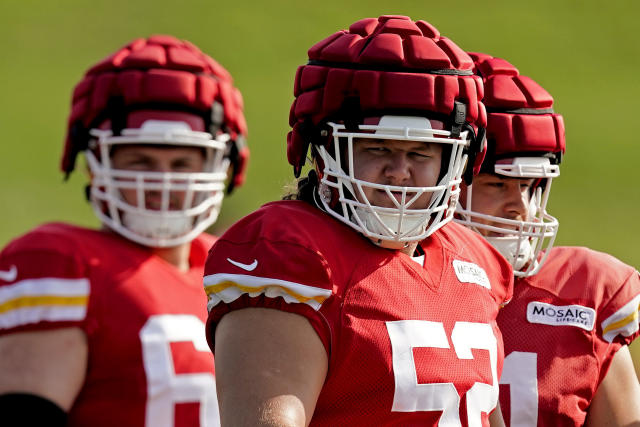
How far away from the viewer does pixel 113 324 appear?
3281mm

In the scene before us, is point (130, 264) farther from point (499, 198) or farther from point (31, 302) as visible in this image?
point (499, 198)

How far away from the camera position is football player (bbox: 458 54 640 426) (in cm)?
306

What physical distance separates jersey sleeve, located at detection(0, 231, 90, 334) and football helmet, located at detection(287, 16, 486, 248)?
959mm

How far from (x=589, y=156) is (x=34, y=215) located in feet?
23.2

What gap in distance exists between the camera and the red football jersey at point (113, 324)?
3.20 meters

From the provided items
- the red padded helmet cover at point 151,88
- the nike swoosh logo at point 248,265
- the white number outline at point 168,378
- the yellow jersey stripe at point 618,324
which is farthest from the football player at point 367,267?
the red padded helmet cover at point 151,88

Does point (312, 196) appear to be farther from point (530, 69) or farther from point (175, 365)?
point (530, 69)

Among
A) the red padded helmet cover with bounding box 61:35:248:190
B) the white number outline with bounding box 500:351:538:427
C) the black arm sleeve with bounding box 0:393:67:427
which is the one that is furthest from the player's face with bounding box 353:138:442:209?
the red padded helmet cover with bounding box 61:35:248:190

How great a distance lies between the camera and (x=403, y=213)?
2.40 meters

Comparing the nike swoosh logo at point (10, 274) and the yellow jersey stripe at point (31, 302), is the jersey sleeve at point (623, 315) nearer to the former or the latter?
the yellow jersey stripe at point (31, 302)

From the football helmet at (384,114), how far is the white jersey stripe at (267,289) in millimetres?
223

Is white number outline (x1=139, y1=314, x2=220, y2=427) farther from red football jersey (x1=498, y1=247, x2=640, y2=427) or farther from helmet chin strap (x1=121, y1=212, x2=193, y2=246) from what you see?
red football jersey (x1=498, y1=247, x2=640, y2=427)

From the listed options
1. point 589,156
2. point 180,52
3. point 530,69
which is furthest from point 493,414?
point 530,69

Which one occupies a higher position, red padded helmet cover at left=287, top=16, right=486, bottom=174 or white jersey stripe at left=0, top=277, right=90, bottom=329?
red padded helmet cover at left=287, top=16, right=486, bottom=174
